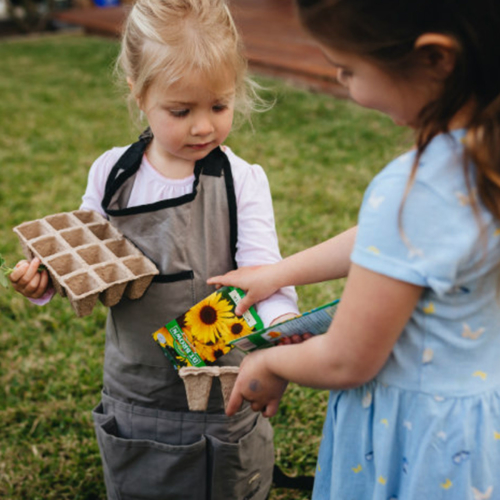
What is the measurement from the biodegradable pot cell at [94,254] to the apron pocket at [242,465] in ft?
1.89

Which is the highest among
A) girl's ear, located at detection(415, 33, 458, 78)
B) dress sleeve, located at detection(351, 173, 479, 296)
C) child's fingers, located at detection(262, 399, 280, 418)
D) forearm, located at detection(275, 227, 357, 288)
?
girl's ear, located at detection(415, 33, 458, 78)

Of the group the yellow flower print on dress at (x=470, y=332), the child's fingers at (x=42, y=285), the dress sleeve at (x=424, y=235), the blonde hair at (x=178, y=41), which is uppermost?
the blonde hair at (x=178, y=41)

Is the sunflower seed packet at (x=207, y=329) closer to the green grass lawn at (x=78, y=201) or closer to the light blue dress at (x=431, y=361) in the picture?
the light blue dress at (x=431, y=361)

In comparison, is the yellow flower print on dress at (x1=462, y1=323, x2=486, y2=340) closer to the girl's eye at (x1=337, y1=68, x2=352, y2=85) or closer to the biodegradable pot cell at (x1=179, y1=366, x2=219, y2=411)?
the girl's eye at (x1=337, y1=68, x2=352, y2=85)

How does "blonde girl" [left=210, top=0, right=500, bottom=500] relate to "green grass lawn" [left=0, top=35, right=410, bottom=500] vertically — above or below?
above

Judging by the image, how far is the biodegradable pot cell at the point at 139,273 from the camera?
1.52 m

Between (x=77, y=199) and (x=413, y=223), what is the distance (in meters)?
3.43

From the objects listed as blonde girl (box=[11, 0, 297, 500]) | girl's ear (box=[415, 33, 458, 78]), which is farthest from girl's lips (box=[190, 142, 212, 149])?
girl's ear (box=[415, 33, 458, 78])

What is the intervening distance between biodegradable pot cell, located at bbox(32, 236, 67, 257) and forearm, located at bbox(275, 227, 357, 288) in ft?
1.89

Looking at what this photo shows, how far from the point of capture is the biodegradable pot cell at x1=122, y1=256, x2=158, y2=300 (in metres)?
1.52

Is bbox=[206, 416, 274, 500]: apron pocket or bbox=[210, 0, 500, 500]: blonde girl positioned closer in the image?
bbox=[210, 0, 500, 500]: blonde girl

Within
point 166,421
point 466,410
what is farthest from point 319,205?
point 466,410

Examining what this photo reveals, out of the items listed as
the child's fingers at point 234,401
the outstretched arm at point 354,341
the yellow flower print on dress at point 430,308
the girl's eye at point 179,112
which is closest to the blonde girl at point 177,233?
the girl's eye at point 179,112

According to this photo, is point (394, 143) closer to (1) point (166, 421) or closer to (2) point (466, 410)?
(1) point (166, 421)
